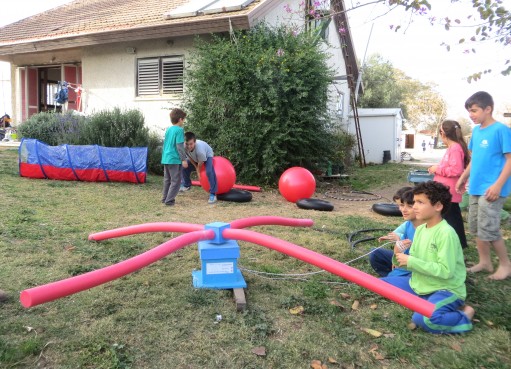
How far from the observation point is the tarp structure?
29.9 ft

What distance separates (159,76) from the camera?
42.7 ft

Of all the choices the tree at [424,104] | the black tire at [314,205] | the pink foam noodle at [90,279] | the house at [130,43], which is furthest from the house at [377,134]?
the tree at [424,104]

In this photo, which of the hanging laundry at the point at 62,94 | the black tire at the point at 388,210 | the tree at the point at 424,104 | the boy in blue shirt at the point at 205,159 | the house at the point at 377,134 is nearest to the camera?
the black tire at the point at 388,210

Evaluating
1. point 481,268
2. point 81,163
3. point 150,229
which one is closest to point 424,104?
point 81,163

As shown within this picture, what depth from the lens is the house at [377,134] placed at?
2014cm

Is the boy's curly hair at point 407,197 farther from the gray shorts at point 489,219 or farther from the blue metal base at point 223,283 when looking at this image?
the blue metal base at point 223,283

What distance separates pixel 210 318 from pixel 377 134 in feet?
61.2

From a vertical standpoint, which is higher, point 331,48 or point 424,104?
point 424,104

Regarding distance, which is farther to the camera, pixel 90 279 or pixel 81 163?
pixel 81 163

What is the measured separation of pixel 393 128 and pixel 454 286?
18.2 metres

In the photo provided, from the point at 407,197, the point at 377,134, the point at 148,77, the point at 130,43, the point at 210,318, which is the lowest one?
the point at 210,318

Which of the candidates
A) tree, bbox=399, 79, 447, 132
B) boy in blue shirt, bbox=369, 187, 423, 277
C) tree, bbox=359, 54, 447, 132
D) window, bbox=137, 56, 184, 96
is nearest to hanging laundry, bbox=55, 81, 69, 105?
window, bbox=137, 56, 184, 96

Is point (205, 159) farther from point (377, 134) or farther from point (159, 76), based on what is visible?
point (377, 134)

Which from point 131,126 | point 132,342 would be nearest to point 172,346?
point 132,342
